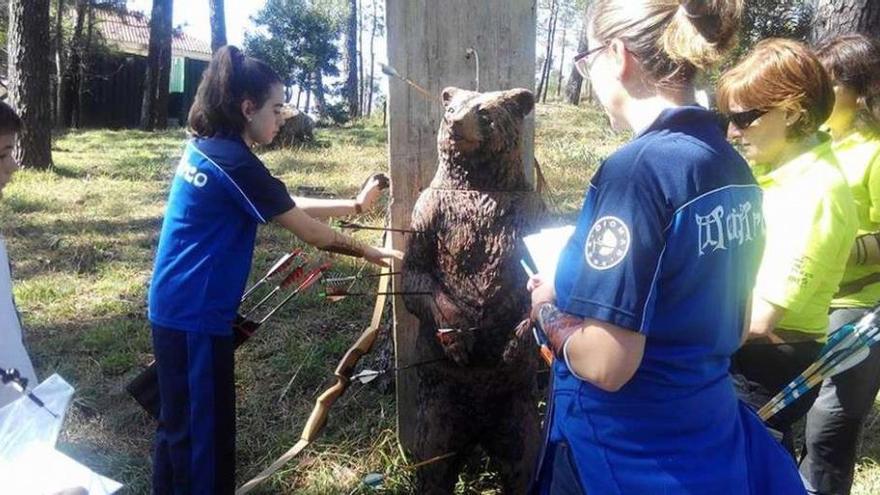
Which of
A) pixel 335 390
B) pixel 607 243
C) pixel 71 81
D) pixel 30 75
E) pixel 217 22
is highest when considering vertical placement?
pixel 71 81

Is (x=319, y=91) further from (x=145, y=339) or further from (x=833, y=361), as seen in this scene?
(x=833, y=361)

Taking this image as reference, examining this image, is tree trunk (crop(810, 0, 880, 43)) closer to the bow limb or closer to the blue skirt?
the bow limb

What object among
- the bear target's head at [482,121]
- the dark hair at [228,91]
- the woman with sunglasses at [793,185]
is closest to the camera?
the woman with sunglasses at [793,185]

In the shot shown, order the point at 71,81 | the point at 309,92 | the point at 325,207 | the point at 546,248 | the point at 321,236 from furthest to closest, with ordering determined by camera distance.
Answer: the point at 309,92 → the point at 71,81 → the point at 325,207 → the point at 321,236 → the point at 546,248

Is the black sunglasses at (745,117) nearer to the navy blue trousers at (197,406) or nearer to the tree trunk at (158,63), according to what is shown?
the navy blue trousers at (197,406)

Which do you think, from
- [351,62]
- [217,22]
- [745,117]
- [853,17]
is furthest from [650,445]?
[351,62]

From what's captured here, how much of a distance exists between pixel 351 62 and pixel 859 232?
69.9 feet

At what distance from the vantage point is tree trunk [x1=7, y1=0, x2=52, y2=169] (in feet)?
29.3

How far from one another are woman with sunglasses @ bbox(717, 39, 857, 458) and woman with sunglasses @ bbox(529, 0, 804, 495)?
60 centimetres

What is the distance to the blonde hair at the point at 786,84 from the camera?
6.72 ft

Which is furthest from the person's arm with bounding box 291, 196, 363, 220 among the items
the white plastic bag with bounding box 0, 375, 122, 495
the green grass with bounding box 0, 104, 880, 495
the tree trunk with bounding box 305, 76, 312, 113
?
the tree trunk with bounding box 305, 76, 312, 113

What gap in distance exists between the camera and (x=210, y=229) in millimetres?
2459

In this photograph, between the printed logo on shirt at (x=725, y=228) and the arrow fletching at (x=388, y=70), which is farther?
the arrow fletching at (x=388, y=70)

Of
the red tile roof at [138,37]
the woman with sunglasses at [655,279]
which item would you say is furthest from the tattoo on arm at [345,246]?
the red tile roof at [138,37]
